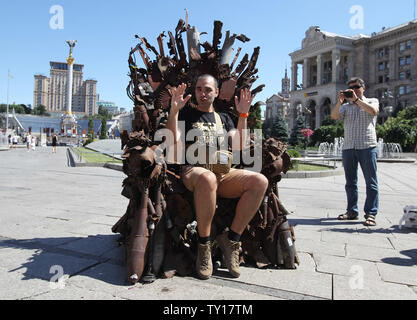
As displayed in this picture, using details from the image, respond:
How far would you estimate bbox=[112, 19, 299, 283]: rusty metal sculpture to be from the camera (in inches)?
95.1

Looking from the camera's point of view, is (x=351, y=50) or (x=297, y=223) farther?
(x=351, y=50)

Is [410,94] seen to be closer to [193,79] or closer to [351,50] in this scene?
[351,50]

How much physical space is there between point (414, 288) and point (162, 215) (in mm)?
1904

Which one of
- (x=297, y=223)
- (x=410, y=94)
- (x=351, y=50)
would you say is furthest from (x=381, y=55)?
(x=297, y=223)

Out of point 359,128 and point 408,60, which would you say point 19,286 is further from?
point 408,60

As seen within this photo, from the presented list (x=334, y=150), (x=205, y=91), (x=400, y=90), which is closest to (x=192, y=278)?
(x=205, y=91)

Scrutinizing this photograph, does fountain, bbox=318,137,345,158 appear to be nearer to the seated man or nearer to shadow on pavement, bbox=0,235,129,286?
the seated man

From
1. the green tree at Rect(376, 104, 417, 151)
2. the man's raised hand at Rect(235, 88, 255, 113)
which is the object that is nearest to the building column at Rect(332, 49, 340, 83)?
the green tree at Rect(376, 104, 417, 151)

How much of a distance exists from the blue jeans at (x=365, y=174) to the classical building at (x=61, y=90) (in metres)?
144

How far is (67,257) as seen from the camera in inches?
111

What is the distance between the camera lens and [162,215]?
254 centimetres

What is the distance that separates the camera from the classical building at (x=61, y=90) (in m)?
133

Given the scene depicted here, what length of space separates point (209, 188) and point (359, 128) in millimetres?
3193

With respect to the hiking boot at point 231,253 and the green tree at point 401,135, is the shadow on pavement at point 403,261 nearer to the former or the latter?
the hiking boot at point 231,253
